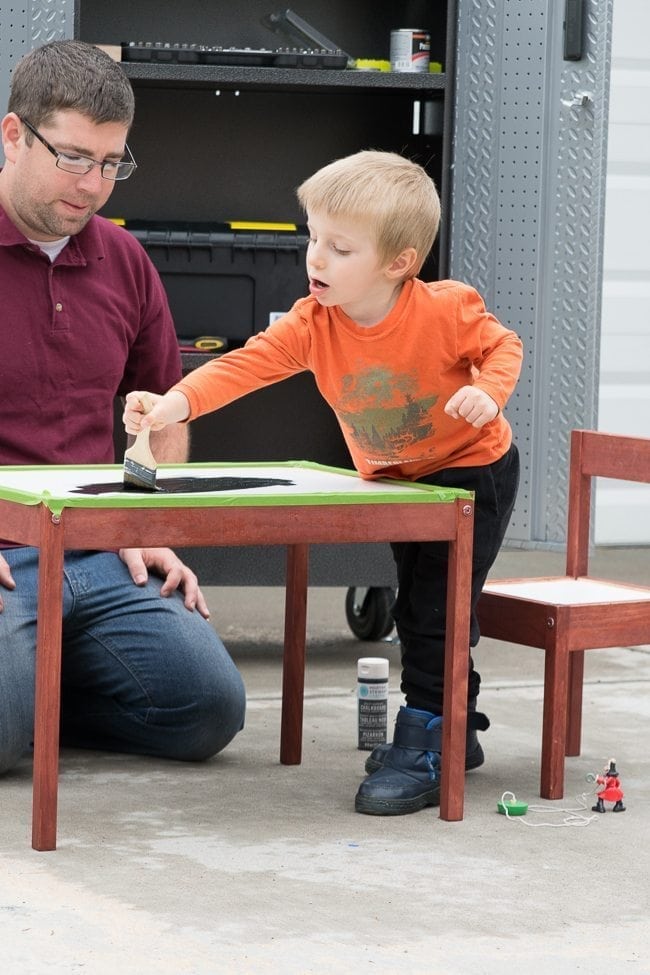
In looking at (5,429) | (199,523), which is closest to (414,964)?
(199,523)

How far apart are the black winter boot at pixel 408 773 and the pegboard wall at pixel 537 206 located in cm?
159

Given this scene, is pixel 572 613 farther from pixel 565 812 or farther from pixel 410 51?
pixel 410 51

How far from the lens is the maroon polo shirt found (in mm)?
3242

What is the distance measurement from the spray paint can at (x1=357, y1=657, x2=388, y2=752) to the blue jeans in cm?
26

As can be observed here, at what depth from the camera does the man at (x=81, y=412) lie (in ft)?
10.3

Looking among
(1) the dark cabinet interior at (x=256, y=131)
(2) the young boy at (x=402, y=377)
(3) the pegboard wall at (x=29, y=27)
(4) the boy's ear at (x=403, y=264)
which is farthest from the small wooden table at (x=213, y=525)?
(1) the dark cabinet interior at (x=256, y=131)

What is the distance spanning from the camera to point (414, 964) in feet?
7.12

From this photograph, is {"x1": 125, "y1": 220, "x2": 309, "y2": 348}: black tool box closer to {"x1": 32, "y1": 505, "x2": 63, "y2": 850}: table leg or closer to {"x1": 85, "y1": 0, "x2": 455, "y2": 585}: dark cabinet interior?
{"x1": 85, "y1": 0, "x2": 455, "y2": 585}: dark cabinet interior

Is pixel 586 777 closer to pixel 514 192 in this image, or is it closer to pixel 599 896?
pixel 599 896

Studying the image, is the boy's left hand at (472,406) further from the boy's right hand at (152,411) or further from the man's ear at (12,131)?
the man's ear at (12,131)

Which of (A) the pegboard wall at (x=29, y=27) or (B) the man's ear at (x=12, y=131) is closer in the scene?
(B) the man's ear at (x=12, y=131)

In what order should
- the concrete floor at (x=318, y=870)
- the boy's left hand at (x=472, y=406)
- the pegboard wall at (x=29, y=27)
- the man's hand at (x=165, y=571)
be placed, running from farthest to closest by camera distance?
1. the pegboard wall at (x=29, y=27)
2. the man's hand at (x=165, y=571)
3. the boy's left hand at (x=472, y=406)
4. the concrete floor at (x=318, y=870)

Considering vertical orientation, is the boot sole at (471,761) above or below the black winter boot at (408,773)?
below

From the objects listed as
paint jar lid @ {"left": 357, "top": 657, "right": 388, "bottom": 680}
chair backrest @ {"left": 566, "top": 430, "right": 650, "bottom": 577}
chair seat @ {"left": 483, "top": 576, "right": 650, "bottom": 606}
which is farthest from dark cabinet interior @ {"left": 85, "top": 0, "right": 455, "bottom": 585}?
paint jar lid @ {"left": 357, "top": 657, "right": 388, "bottom": 680}
